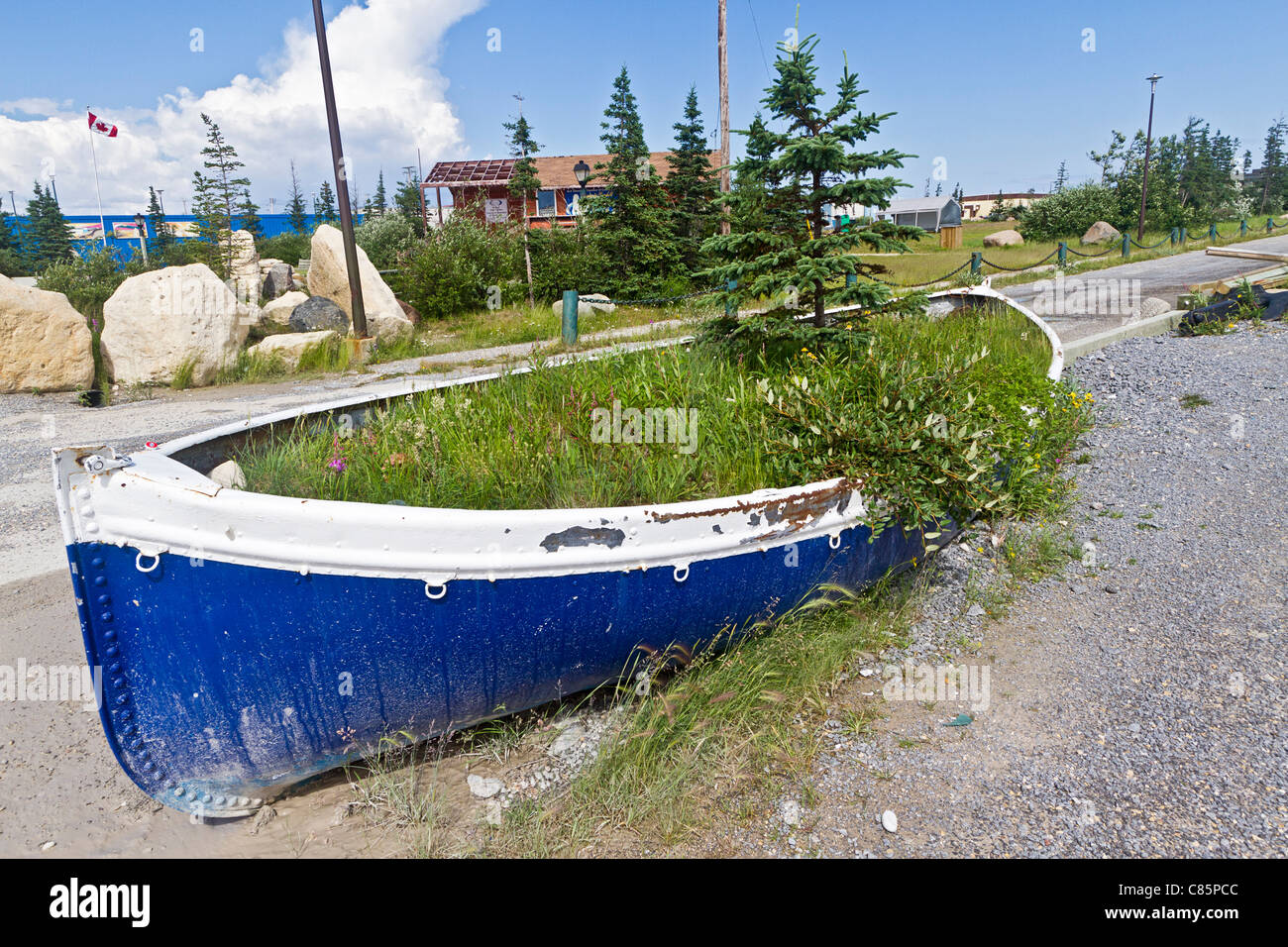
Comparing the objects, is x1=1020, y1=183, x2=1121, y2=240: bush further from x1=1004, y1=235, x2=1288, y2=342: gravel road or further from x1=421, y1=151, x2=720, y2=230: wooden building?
x1=421, y1=151, x2=720, y2=230: wooden building

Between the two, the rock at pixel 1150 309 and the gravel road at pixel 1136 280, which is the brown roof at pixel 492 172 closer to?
the gravel road at pixel 1136 280

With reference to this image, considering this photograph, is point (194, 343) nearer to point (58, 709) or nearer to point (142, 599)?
point (58, 709)

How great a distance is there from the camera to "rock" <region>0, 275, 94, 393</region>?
32.2ft

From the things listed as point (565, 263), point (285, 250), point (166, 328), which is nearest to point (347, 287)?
point (166, 328)

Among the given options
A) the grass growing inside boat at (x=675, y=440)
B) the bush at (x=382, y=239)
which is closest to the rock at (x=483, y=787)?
the grass growing inside boat at (x=675, y=440)

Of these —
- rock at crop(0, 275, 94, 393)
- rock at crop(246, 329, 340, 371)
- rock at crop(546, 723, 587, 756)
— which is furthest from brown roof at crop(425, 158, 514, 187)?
rock at crop(546, 723, 587, 756)

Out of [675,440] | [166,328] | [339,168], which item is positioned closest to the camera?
[675,440]

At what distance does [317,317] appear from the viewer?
1348 cm

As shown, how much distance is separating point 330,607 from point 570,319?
10.1 m

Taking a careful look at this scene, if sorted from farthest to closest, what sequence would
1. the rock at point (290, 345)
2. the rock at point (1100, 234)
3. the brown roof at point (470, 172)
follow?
the brown roof at point (470, 172) → the rock at point (1100, 234) → the rock at point (290, 345)

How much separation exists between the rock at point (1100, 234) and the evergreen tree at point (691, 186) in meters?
20.3

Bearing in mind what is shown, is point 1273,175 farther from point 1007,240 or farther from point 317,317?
point 317,317

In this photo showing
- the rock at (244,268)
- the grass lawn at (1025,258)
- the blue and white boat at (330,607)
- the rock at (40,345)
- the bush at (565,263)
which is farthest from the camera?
the grass lawn at (1025,258)

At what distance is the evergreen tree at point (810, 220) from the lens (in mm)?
4410
